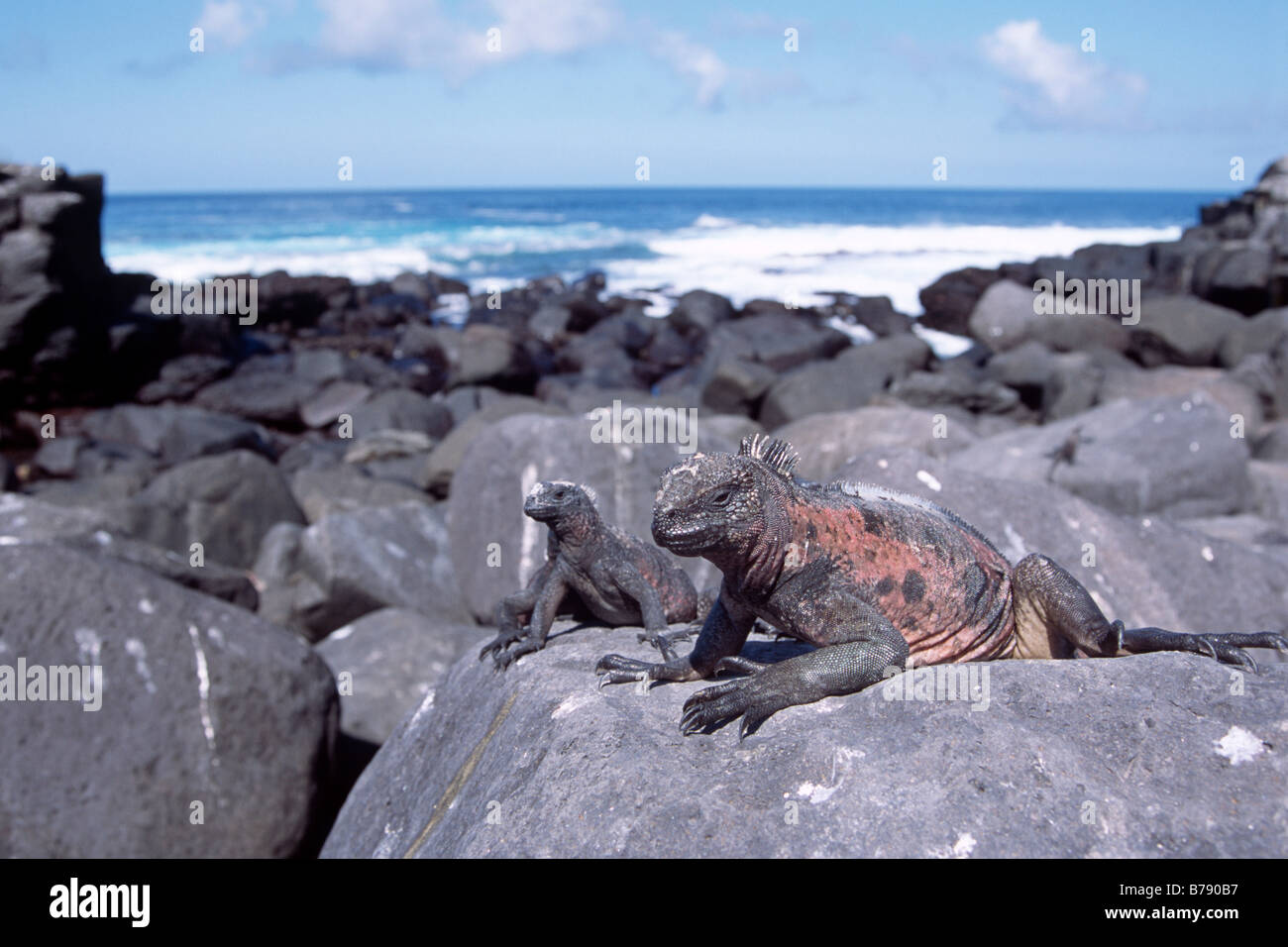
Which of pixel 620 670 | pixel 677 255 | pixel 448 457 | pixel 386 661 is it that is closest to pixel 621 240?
pixel 677 255

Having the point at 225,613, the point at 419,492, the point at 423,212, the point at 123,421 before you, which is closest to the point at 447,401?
the point at 123,421

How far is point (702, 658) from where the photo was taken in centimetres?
345

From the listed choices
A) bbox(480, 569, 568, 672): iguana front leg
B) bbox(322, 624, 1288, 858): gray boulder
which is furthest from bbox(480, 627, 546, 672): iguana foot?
bbox(322, 624, 1288, 858): gray boulder

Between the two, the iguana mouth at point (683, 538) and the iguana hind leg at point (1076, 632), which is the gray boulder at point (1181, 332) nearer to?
the iguana hind leg at point (1076, 632)

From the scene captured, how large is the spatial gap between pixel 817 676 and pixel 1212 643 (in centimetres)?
129

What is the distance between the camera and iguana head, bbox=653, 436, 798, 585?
2.85m

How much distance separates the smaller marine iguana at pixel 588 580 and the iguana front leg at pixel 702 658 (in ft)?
1.62

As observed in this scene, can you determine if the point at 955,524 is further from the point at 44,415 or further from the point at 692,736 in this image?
the point at 44,415

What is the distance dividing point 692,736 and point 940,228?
211ft

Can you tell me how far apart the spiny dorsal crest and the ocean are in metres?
29.0

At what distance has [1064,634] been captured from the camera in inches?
137

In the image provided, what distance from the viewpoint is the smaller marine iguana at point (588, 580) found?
13.7ft

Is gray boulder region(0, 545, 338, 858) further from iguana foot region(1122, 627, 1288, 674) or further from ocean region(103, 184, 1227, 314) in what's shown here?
ocean region(103, 184, 1227, 314)

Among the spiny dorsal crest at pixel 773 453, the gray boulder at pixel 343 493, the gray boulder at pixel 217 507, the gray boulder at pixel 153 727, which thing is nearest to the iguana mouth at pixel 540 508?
the spiny dorsal crest at pixel 773 453
